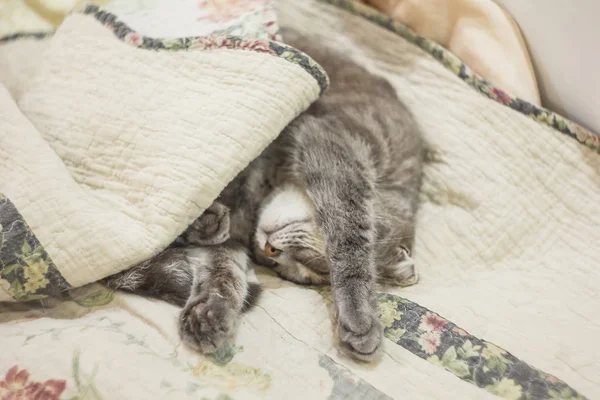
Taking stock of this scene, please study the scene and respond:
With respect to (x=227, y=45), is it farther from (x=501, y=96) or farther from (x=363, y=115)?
(x=501, y=96)

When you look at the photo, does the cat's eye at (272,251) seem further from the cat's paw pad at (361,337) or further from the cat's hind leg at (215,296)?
the cat's paw pad at (361,337)

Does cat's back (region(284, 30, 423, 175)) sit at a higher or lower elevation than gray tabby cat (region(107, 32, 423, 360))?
higher

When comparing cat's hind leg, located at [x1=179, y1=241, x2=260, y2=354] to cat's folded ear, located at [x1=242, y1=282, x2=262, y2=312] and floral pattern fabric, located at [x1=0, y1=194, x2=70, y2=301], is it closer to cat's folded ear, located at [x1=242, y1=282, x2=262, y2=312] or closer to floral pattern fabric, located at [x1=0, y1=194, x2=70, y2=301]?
cat's folded ear, located at [x1=242, y1=282, x2=262, y2=312]

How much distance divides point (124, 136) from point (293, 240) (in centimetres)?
49

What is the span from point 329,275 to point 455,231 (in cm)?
40

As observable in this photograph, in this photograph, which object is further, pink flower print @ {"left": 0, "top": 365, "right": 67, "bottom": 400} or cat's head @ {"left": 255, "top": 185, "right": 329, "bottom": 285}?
cat's head @ {"left": 255, "top": 185, "right": 329, "bottom": 285}

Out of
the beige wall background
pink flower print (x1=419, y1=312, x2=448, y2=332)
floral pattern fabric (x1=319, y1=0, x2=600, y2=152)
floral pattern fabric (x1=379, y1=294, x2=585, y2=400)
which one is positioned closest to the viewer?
floral pattern fabric (x1=379, y1=294, x2=585, y2=400)

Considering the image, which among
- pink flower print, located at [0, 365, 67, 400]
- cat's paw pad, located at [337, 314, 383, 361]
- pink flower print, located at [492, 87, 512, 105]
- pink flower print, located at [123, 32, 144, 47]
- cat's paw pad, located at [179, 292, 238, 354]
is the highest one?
pink flower print, located at [492, 87, 512, 105]

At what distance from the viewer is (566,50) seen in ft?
4.09

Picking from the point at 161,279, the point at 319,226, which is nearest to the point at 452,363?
the point at 319,226

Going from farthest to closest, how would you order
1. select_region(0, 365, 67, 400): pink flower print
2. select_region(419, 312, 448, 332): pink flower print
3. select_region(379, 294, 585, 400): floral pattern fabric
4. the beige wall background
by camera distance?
the beige wall background, select_region(419, 312, 448, 332): pink flower print, select_region(379, 294, 585, 400): floral pattern fabric, select_region(0, 365, 67, 400): pink flower print

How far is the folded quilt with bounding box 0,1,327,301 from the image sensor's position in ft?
3.30

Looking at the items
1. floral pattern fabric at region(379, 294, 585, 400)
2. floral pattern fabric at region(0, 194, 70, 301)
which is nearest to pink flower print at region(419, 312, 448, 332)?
floral pattern fabric at region(379, 294, 585, 400)

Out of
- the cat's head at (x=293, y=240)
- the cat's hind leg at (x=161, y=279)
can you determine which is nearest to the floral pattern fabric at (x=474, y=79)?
the cat's head at (x=293, y=240)
